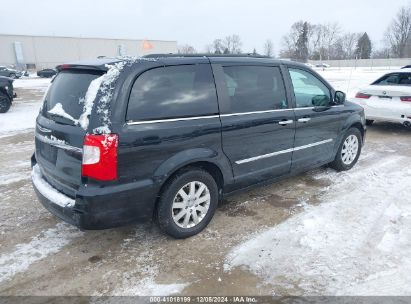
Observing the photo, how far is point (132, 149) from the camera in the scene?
10.0 ft

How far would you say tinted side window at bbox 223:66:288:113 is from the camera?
3866 mm

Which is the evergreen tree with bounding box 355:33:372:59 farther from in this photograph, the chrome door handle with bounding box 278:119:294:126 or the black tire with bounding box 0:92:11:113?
the chrome door handle with bounding box 278:119:294:126

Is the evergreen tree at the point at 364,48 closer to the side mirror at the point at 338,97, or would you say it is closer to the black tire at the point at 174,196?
the side mirror at the point at 338,97

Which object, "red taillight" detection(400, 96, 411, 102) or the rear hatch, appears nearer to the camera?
the rear hatch

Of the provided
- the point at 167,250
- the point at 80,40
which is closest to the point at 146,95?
the point at 167,250

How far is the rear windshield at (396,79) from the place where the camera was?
8.36 metres

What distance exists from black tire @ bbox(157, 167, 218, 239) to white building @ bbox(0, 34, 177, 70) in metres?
64.1

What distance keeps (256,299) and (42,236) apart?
2323 mm

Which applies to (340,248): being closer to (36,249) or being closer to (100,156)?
(100,156)

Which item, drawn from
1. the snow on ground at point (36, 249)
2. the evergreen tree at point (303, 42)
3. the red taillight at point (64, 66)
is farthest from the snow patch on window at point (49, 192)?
the evergreen tree at point (303, 42)

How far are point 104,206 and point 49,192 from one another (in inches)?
28.3

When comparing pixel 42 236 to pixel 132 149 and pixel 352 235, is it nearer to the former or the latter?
pixel 132 149

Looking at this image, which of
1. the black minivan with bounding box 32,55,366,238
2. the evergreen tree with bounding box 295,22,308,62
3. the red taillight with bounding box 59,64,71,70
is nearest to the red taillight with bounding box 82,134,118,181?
the black minivan with bounding box 32,55,366,238

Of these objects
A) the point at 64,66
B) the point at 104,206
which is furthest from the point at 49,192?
the point at 64,66
